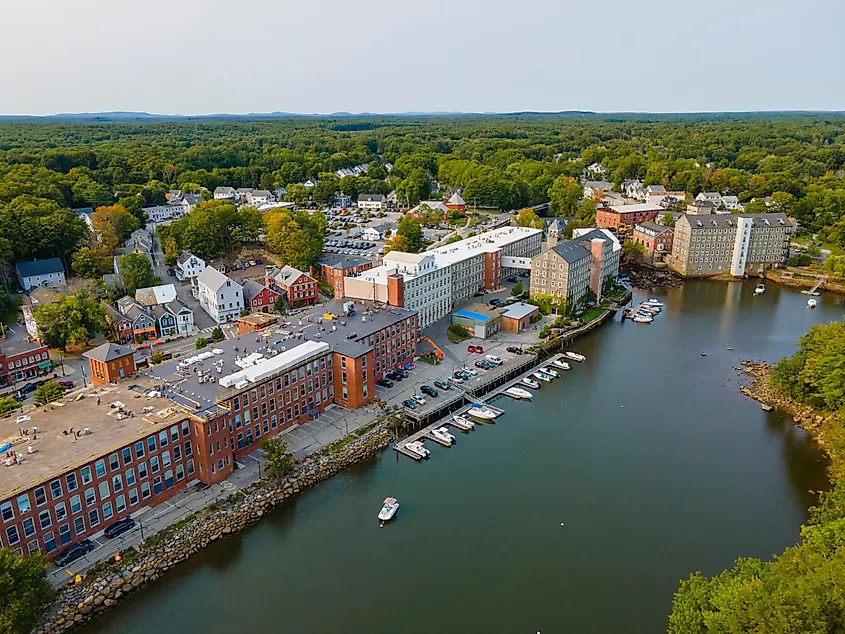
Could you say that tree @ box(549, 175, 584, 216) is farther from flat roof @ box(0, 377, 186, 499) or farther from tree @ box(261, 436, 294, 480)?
flat roof @ box(0, 377, 186, 499)

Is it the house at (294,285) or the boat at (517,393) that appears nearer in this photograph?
the boat at (517,393)

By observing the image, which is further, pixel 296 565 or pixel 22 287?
pixel 22 287

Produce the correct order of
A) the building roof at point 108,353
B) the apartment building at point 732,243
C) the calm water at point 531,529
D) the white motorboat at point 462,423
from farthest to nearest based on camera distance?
the apartment building at point 732,243, the white motorboat at point 462,423, the building roof at point 108,353, the calm water at point 531,529

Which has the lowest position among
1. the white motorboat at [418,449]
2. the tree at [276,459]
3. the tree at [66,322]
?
the white motorboat at [418,449]

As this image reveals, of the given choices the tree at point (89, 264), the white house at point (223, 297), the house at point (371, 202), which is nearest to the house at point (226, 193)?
the house at point (371, 202)

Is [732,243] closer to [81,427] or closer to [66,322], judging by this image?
[66,322]

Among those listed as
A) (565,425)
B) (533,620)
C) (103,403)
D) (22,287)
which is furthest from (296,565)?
(22,287)

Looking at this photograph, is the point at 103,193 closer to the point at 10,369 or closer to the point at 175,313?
the point at 175,313

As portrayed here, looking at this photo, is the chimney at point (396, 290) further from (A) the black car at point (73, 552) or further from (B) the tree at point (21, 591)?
(B) the tree at point (21, 591)
